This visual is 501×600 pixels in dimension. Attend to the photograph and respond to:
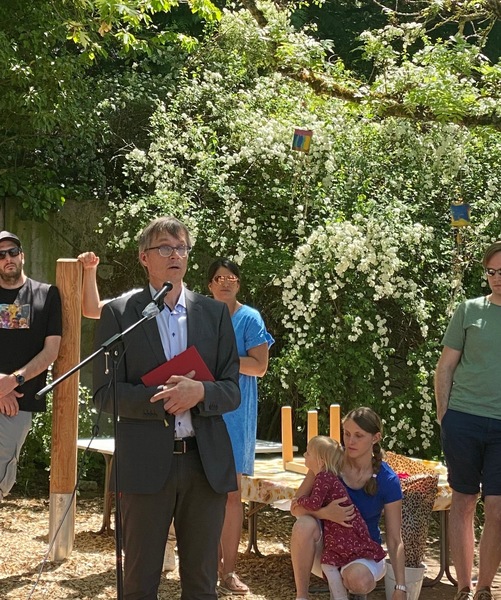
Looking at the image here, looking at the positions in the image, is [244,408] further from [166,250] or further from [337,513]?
[166,250]

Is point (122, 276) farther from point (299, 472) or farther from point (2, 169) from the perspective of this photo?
point (299, 472)

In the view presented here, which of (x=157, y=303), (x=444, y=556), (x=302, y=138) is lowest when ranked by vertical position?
(x=444, y=556)

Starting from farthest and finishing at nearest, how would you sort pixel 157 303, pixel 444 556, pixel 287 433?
1. pixel 287 433
2. pixel 444 556
3. pixel 157 303

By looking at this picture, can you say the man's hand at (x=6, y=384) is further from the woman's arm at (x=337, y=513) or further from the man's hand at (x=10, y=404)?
the woman's arm at (x=337, y=513)

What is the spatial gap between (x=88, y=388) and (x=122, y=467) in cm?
524

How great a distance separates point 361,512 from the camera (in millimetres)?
4652

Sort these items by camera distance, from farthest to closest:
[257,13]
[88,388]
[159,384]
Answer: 1. [88,388]
2. [257,13]
3. [159,384]

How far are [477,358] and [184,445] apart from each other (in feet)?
6.39

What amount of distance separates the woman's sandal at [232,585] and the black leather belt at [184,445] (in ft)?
6.35

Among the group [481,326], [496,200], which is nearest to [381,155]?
[496,200]

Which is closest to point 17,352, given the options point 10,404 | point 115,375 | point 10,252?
point 10,404

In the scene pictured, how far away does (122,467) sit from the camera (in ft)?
11.8

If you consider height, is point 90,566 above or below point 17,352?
below

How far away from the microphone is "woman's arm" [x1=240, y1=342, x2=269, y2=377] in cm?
165
